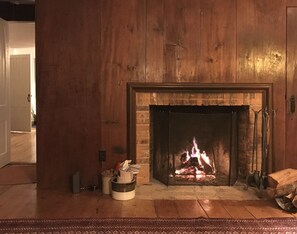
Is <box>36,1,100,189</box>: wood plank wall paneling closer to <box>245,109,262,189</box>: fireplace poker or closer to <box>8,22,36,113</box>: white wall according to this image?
<box>245,109,262,189</box>: fireplace poker

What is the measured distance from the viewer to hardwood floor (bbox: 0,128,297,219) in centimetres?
233

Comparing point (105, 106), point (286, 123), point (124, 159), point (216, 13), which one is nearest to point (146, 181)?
point (124, 159)

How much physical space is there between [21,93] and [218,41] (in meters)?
6.01

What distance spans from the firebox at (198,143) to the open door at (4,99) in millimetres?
2070

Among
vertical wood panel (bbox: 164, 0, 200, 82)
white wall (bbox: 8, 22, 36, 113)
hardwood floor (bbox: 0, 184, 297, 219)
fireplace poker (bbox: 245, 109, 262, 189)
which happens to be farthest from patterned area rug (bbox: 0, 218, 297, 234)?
white wall (bbox: 8, 22, 36, 113)

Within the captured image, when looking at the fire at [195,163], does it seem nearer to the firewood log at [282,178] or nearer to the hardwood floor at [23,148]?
the firewood log at [282,178]

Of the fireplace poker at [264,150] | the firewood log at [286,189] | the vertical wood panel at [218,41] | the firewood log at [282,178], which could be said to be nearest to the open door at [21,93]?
the vertical wood panel at [218,41]

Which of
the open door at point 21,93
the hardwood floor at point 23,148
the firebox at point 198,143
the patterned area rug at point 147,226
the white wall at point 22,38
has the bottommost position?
the patterned area rug at point 147,226

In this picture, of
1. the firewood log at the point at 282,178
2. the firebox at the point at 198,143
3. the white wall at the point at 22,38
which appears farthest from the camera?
the white wall at the point at 22,38

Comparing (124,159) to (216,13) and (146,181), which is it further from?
(216,13)

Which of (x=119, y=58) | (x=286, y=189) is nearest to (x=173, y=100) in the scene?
(x=119, y=58)

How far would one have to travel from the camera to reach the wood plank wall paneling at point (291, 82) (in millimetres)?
3018

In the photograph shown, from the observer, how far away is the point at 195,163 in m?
3.21

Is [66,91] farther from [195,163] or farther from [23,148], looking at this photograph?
[23,148]
